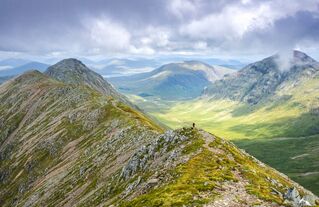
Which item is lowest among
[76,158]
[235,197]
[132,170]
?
[76,158]

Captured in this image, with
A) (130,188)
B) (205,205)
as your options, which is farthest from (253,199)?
(130,188)

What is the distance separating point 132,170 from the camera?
3145 inches

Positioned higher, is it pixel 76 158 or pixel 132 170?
pixel 132 170

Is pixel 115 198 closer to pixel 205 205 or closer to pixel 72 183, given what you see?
pixel 205 205

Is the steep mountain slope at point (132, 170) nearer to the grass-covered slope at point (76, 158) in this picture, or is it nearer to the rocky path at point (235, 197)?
the grass-covered slope at point (76, 158)

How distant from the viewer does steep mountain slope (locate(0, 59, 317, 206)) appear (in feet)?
158

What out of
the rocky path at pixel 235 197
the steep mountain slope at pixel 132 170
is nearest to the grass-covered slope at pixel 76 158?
the steep mountain slope at pixel 132 170

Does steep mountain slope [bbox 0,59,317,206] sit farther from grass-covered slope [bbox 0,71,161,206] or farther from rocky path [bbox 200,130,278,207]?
rocky path [bbox 200,130,278,207]

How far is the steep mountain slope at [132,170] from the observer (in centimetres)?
4809

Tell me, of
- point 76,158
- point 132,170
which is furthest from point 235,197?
point 76,158

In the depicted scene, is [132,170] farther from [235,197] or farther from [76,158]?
[76,158]

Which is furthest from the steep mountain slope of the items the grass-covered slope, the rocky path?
the rocky path

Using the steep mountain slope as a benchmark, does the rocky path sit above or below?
above

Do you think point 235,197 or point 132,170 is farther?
point 132,170
